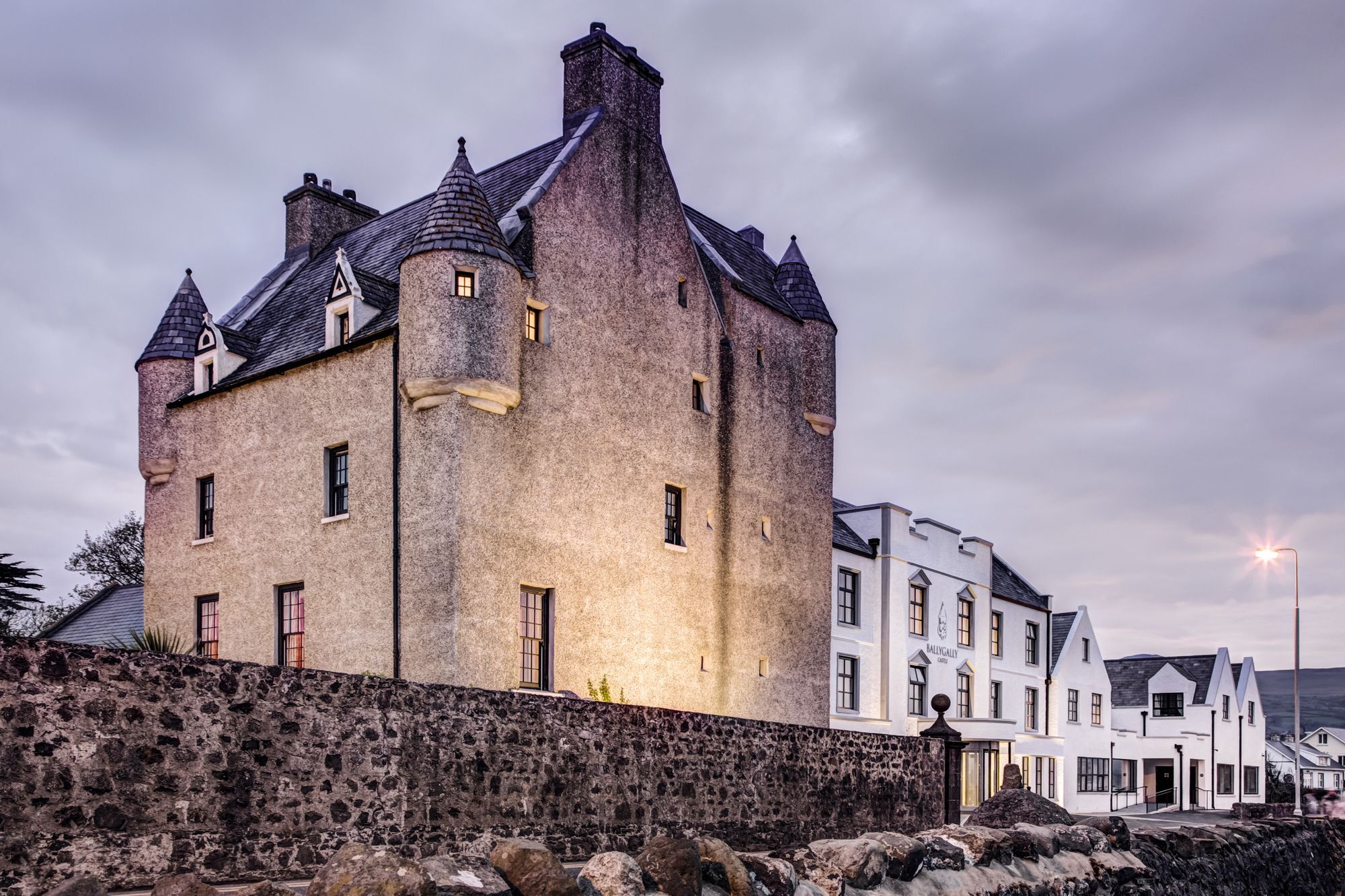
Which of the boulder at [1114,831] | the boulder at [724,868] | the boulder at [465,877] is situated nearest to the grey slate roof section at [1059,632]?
the boulder at [1114,831]

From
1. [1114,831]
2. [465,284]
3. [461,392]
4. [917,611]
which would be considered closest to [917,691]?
[917,611]

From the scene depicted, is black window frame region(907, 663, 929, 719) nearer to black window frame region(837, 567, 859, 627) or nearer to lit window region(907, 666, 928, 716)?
lit window region(907, 666, 928, 716)

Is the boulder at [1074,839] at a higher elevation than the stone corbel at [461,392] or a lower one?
lower

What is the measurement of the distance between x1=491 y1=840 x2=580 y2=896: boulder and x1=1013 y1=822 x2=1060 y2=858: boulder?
6.57 metres

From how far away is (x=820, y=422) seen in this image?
29672 millimetres

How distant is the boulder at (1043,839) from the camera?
11.9 meters

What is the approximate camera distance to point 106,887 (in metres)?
9.54

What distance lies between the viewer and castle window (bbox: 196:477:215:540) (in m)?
25.8

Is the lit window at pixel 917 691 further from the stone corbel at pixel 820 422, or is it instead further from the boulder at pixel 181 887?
the boulder at pixel 181 887

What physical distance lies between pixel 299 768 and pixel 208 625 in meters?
15.8

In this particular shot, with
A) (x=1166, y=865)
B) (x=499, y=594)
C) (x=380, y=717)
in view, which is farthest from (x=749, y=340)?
(x=380, y=717)

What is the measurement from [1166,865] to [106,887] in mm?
11863

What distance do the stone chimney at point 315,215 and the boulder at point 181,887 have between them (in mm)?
27189

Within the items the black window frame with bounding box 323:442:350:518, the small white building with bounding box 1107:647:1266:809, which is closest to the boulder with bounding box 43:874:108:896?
the black window frame with bounding box 323:442:350:518
